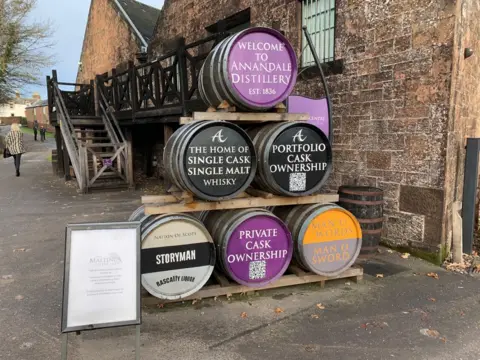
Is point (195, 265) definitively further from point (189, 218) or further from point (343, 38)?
point (343, 38)

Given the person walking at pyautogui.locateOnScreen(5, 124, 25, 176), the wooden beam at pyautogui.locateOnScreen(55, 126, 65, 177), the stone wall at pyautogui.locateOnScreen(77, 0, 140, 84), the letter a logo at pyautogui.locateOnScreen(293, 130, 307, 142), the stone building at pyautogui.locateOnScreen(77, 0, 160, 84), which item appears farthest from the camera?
the stone wall at pyautogui.locateOnScreen(77, 0, 140, 84)

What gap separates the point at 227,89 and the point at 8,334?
278cm

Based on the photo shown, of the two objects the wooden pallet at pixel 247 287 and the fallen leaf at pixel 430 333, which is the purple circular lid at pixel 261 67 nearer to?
the wooden pallet at pixel 247 287

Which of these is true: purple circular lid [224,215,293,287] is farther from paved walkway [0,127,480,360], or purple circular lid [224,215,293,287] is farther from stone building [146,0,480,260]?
stone building [146,0,480,260]

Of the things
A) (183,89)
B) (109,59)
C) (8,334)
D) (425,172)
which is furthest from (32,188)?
(425,172)

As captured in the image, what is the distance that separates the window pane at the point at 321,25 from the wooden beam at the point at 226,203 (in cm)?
308

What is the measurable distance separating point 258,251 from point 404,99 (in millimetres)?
2960

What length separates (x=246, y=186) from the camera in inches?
139

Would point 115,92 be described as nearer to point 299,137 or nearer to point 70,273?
point 299,137

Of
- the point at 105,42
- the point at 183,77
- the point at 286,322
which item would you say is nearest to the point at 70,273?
the point at 286,322

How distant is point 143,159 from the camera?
13.5 meters

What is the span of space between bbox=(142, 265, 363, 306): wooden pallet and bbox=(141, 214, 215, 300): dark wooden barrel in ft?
0.49

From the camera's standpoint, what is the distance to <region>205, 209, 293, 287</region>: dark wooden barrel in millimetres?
3510

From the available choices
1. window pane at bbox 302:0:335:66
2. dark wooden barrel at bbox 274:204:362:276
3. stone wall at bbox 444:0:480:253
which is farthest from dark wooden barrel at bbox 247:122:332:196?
window pane at bbox 302:0:335:66
